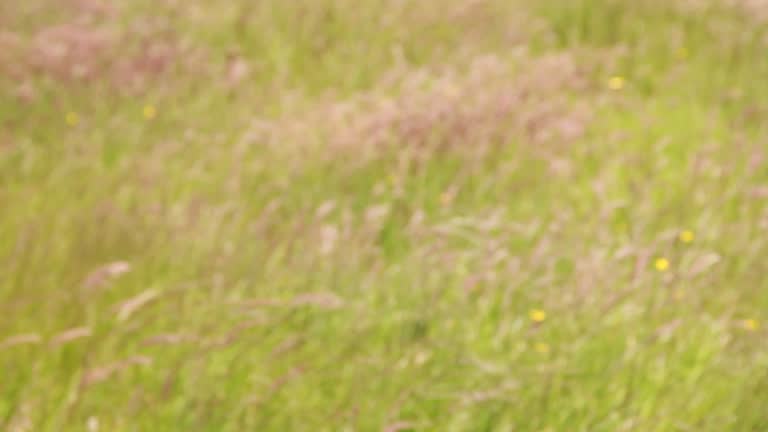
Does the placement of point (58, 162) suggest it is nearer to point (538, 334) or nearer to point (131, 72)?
point (131, 72)

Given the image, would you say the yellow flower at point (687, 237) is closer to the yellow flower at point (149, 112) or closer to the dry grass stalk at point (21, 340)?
the dry grass stalk at point (21, 340)

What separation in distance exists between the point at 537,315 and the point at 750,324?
21.0 inches

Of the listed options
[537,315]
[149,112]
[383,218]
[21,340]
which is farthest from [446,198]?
[21,340]

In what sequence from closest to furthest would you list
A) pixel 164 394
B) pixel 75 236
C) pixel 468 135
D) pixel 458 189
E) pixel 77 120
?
1. pixel 164 394
2. pixel 75 236
3. pixel 458 189
4. pixel 468 135
5. pixel 77 120

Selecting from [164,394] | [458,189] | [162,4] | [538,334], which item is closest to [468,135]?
[458,189]

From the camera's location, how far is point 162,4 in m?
4.66

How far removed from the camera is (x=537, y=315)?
225cm

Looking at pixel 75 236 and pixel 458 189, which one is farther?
pixel 458 189

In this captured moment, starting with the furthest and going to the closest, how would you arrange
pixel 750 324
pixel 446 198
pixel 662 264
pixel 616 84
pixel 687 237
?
pixel 616 84
pixel 446 198
pixel 687 237
pixel 662 264
pixel 750 324

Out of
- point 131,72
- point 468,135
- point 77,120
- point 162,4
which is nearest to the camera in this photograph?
point 468,135

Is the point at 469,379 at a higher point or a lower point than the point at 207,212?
lower

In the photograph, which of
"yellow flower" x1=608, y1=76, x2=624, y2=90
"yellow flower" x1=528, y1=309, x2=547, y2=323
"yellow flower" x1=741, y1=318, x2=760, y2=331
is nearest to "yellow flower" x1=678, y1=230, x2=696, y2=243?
"yellow flower" x1=741, y1=318, x2=760, y2=331

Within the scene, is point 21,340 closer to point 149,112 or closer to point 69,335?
point 69,335

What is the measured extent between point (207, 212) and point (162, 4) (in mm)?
2406
